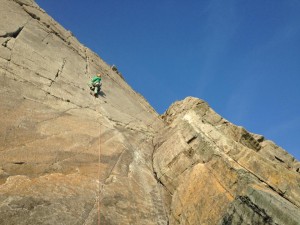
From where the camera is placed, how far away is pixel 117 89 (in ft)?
89.6

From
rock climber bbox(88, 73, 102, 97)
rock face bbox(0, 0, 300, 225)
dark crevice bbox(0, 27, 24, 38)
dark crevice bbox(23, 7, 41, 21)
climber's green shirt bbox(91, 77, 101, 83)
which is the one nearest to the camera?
rock face bbox(0, 0, 300, 225)

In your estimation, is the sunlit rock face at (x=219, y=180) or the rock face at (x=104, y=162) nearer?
the rock face at (x=104, y=162)

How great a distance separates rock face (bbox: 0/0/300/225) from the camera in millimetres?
11516

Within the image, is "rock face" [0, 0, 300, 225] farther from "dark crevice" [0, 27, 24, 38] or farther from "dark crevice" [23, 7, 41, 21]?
"dark crevice" [23, 7, 41, 21]

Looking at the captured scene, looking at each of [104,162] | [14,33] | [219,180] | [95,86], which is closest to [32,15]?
[14,33]

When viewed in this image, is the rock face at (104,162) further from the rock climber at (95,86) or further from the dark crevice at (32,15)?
the dark crevice at (32,15)

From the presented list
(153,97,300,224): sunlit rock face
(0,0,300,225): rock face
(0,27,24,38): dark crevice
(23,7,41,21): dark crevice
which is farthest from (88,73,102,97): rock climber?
(23,7,41,21): dark crevice

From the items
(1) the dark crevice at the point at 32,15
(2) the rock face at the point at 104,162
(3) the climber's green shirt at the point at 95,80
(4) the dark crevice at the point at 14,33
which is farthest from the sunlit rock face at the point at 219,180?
(1) the dark crevice at the point at 32,15

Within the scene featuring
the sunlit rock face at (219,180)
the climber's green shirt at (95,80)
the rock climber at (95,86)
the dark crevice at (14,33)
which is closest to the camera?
the sunlit rock face at (219,180)

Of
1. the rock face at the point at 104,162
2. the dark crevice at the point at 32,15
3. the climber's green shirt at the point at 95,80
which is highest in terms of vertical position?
the dark crevice at the point at 32,15

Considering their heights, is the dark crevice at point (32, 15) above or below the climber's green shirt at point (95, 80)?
above

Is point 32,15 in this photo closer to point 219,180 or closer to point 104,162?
point 104,162

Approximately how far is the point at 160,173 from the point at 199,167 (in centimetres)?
271

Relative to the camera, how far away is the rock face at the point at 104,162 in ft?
37.8
